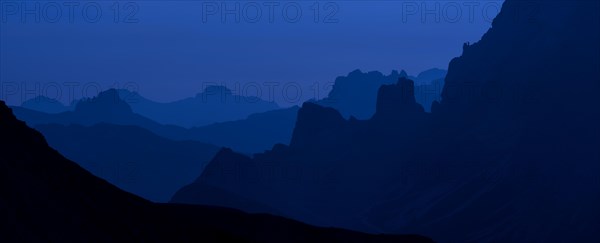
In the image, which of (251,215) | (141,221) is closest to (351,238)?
(251,215)

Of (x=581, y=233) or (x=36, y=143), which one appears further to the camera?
(x=581, y=233)

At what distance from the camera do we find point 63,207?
5269 centimetres

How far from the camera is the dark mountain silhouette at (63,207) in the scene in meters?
48.5

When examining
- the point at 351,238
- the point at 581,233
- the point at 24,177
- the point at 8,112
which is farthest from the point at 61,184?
the point at 581,233

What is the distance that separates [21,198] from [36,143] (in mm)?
11682

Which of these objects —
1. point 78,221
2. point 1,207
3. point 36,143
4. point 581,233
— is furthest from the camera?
point 581,233

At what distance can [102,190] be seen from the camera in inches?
2491

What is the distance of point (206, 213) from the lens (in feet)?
270

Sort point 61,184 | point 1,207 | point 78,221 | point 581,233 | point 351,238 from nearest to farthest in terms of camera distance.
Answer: point 1,207 → point 78,221 → point 61,184 → point 351,238 → point 581,233

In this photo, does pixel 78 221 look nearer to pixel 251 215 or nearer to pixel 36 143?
pixel 36 143

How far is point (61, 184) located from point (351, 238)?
3461 cm

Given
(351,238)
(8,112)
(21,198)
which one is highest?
(8,112)

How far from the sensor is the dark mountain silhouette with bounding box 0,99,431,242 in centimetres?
4847

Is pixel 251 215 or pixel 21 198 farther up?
pixel 21 198
